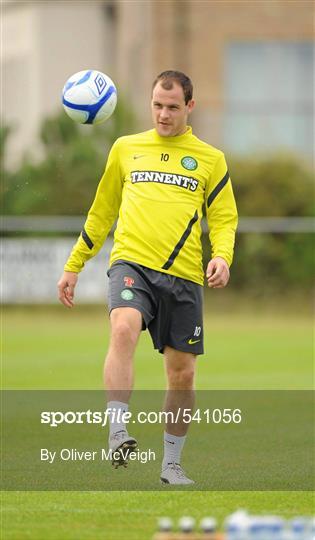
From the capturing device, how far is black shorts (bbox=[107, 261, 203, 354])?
698 centimetres

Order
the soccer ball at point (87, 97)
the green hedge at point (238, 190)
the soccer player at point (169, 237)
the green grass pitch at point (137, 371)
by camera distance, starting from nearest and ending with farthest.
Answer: the green grass pitch at point (137, 371) → the soccer player at point (169, 237) → the soccer ball at point (87, 97) → the green hedge at point (238, 190)

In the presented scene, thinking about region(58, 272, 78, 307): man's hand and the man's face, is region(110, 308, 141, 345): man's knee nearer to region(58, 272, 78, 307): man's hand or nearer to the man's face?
region(58, 272, 78, 307): man's hand

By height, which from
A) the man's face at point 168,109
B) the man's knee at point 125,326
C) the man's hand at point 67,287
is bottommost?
the man's knee at point 125,326

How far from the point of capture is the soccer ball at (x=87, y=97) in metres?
7.80

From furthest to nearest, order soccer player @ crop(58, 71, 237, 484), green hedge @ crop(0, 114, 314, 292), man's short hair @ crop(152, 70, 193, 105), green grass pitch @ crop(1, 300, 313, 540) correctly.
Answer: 1. green hedge @ crop(0, 114, 314, 292)
2. man's short hair @ crop(152, 70, 193, 105)
3. soccer player @ crop(58, 71, 237, 484)
4. green grass pitch @ crop(1, 300, 313, 540)

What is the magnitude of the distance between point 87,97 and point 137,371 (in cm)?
835

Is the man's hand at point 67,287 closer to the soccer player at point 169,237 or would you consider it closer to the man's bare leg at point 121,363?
the soccer player at point 169,237

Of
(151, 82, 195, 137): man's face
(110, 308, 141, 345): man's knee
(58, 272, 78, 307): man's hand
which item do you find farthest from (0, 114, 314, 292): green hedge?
(110, 308, 141, 345): man's knee

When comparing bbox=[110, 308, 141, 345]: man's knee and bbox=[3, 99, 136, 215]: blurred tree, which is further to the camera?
bbox=[3, 99, 136, 215]: blurred tree

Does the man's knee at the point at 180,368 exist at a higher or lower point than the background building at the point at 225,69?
lower

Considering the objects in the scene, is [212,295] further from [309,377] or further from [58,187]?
[309,377]

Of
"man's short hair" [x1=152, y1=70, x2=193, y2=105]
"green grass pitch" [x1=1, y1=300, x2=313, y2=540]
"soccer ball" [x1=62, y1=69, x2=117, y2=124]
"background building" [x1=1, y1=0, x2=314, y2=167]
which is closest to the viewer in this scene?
"green grass pitch" [x1=1, y1=300, x2=313, y2=540]

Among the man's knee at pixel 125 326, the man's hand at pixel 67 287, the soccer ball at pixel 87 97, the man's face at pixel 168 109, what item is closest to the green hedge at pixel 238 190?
the soccer ball at pixel 87 97

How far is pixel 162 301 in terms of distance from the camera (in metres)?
7.05
